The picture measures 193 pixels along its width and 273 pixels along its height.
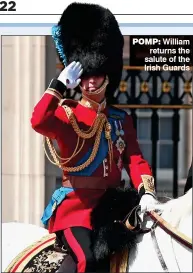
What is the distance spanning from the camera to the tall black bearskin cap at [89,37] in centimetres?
285

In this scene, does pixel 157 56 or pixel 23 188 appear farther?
pixel 23 188

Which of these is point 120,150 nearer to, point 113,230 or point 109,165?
point 109,165

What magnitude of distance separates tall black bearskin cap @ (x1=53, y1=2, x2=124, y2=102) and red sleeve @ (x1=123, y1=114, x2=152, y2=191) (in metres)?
0.19

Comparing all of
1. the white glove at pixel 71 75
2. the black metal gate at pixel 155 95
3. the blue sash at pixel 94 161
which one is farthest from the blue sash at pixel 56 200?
the black metal gate at pixel 155 95

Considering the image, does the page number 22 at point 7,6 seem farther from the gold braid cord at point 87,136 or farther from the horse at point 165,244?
the horse at point 165,244

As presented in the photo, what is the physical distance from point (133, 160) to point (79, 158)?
0.60 feet

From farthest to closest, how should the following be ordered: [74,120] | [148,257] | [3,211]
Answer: [3,211]
[74,120]
[148,257]

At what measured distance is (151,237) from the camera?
2617 mm

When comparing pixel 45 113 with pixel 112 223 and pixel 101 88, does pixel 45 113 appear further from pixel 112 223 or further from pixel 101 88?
pixel 112 223

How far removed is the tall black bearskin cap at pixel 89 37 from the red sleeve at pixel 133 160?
192 millimetres

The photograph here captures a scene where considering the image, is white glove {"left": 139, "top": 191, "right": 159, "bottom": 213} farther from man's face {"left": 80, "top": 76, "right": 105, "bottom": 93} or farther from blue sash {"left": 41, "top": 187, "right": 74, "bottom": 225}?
man's face {"left": 80, "top": 76, "right": 105, "bottom": 93}

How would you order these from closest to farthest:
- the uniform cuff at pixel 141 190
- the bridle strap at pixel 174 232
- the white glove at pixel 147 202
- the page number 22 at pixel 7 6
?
the bridle strap at pixel 174 232 < the white glove at pixel 147 202 < the uniform cuff at pixel 141 190 < the page number 22 at pixel 7 6

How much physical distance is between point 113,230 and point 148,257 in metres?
0.15

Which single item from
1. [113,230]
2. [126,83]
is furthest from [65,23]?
[126,83]
